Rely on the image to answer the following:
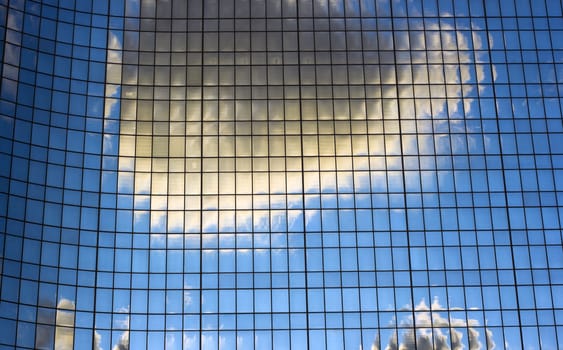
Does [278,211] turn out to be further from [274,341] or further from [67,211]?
[67,211]

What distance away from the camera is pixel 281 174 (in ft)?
216

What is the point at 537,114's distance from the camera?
67938 millimetres

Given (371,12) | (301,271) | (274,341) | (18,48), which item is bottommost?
(274,341)

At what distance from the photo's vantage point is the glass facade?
6194 cm

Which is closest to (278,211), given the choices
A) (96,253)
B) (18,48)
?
(96,253)

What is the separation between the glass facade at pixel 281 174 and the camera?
61938 mm

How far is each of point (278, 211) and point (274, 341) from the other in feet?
32.5

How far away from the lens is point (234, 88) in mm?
67812

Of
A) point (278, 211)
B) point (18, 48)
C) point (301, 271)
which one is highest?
point (18, 48)

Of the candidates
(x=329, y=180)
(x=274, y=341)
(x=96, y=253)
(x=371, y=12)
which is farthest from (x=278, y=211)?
(x=371, y=12)

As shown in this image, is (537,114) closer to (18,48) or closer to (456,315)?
(456,315)

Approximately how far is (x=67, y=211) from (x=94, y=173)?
3.71 metres

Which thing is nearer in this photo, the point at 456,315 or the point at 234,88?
the point at 456,315

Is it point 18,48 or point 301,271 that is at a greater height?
point 18,48
